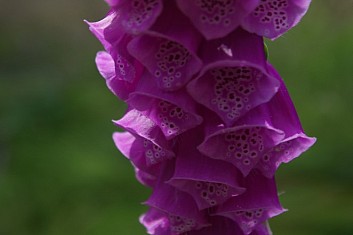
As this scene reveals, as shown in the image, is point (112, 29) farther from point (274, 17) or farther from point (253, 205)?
point (253, 205)

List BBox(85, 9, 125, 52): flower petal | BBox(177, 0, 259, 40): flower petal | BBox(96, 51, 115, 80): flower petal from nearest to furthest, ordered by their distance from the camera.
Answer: BBox(177, 0, 259, 40): flower petal
BBox(85, 9, 125, 52): flower petal
BBox(96, 51, 115, 80): flower petal

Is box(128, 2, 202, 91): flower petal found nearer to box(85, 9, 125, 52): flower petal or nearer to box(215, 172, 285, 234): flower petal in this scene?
box(85, 9, 125, 52): flower petal

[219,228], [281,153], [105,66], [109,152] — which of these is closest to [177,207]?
[219,228]

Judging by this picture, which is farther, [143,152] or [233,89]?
[143,152]

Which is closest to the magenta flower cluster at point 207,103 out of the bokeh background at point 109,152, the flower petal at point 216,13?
the flower petal at point 216,13

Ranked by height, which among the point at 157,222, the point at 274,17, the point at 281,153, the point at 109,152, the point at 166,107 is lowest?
the point at 109,152

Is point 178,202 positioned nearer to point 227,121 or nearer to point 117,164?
point 227,121

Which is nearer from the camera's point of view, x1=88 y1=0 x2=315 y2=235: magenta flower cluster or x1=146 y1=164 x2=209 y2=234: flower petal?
x1=88 y1=0 x2=315 y2=235: magenta flower cluster

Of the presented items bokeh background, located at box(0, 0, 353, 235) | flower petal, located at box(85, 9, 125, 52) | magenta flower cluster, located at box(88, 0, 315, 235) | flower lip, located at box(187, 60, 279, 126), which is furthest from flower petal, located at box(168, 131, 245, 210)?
bokeh background, located at box(0, 0, 353, 235)
